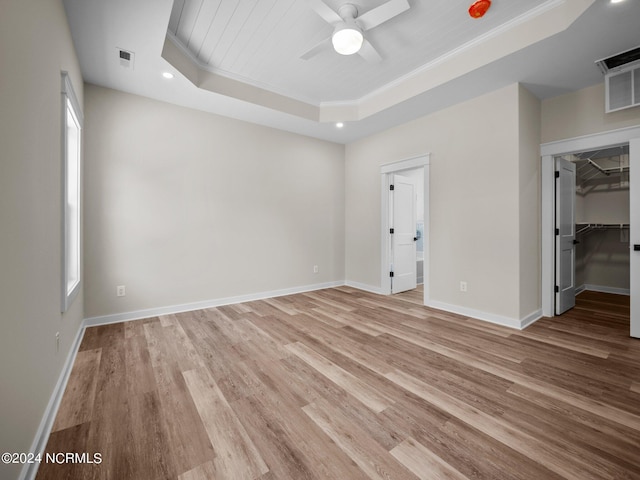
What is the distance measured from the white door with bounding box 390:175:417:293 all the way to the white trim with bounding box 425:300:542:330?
3.49ft

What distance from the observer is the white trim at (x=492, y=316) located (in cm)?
317

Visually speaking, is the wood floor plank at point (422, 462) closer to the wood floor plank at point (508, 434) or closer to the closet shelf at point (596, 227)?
the wood floor plank at point (508, 434)

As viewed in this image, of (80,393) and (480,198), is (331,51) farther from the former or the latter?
(80,393)

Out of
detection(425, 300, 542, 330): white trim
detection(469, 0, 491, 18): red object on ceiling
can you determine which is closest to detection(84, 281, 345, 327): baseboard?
detection(425, 300, 542, 330): white trim

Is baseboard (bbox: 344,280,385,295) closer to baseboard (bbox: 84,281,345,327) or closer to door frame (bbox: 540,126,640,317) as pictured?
baseboard (bbox: 84,281,345,327)

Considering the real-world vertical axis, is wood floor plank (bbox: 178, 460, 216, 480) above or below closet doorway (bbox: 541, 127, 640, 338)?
below

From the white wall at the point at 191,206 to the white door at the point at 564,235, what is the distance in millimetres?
3456

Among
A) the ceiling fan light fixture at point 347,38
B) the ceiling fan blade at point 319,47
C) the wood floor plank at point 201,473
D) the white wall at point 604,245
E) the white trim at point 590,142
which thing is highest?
the ceiling fan blade at point 319,47

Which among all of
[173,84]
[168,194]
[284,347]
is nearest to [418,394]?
[284,347]

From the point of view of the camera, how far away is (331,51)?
2.99 meters

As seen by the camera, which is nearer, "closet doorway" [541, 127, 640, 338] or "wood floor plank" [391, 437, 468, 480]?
"wood floor plank" [391, 437, 468, 480]

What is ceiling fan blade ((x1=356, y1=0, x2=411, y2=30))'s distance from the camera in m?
2.02

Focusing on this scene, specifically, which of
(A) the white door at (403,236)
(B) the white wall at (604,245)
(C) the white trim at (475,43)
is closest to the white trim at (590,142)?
(C) the white trim at (475,43)

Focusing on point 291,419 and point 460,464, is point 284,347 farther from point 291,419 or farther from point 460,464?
point 460,464
